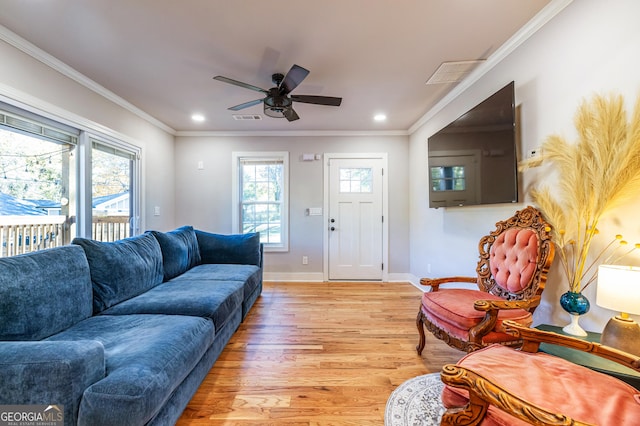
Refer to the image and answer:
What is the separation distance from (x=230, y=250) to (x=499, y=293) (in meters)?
2.93

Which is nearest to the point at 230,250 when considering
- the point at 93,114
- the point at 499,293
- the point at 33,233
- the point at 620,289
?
the point at 33,233

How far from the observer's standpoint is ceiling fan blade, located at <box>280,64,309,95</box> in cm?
197

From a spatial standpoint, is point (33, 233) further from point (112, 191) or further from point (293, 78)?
point (293, 78)

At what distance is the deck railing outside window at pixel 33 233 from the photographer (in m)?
2.01

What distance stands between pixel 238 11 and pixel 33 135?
2096 millimetres

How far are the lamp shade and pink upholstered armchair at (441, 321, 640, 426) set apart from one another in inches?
8.6

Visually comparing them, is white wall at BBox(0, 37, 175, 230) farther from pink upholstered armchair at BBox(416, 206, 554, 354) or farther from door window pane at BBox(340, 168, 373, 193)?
pink upholstered armchair at BBox(416, 206, 554, 354)

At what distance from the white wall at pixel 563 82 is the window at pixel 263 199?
2.72 metres

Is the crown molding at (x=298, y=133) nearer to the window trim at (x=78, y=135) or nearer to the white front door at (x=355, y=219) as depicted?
the white front door at (x=355, y=219)

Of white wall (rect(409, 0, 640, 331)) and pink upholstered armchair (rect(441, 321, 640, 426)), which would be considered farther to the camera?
white wall (rect(409, 0, 640, 331))

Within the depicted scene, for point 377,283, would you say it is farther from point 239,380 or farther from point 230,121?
point 230,121

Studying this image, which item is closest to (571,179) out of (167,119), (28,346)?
A: (28,346)

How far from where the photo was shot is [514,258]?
179 cm

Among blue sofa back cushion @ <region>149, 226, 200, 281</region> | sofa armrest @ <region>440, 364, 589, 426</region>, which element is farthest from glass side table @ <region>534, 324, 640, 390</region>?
blue sofa back cushion @ <region>149, 226, 200, 281</region>
